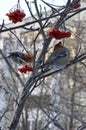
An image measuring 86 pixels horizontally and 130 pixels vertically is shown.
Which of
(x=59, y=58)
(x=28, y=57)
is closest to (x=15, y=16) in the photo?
(x=28, y=57)

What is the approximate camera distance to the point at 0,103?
30.2 feet

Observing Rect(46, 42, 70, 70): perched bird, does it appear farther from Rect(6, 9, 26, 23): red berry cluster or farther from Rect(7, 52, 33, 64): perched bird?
Rect(6, 9, 26, 23): red berry cluster

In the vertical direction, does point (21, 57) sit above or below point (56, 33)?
above

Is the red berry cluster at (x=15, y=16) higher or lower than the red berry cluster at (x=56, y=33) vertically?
higher

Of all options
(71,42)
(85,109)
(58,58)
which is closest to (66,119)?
(85,109)

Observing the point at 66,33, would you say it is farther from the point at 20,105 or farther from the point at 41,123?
the point at 41,123

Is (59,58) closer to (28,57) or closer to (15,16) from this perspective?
(28,57)

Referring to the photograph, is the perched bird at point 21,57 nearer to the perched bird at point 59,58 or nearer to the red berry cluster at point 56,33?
the perched bird at point 59,58

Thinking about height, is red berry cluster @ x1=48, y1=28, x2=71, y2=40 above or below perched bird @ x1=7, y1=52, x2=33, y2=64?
below

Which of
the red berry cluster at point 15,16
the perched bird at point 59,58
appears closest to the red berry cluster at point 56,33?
the perched bird at point 59,58

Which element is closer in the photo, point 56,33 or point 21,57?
point 56,33

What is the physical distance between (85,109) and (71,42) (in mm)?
1753

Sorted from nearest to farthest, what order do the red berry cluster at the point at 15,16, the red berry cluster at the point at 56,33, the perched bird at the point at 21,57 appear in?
the red berry cluster at the point at 56,33 → the red berry cluster at the point at 15,16 → the perched bird at the point at 21,57

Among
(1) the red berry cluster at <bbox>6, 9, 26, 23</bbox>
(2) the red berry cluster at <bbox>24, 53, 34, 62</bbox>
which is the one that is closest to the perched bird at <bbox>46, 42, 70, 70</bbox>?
(2) the red berry cluster at <bbox>24, 53, 34, 62</bbox>
